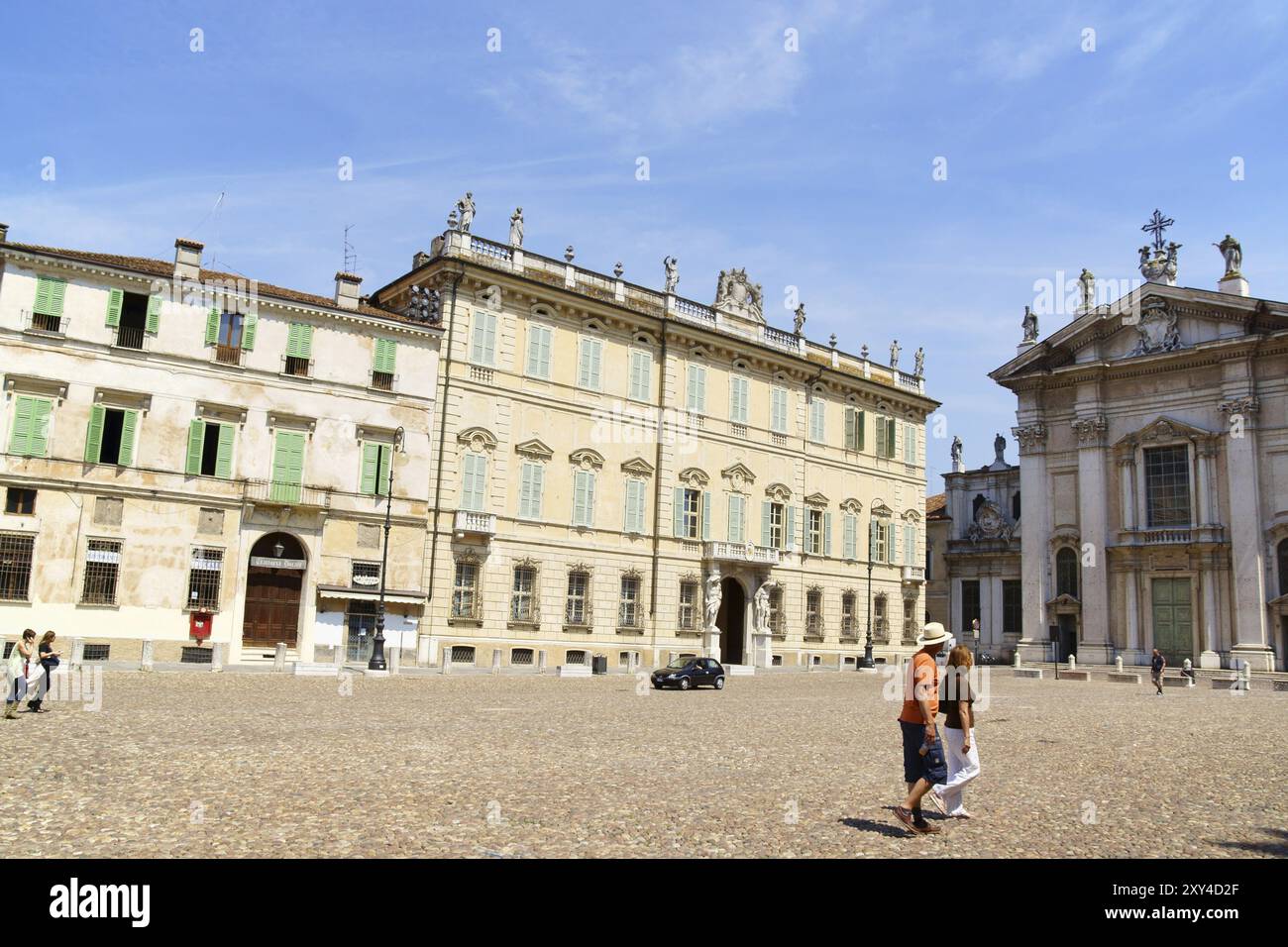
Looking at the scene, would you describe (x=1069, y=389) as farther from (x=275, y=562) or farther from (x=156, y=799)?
(x=156, y=799)

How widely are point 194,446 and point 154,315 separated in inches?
167

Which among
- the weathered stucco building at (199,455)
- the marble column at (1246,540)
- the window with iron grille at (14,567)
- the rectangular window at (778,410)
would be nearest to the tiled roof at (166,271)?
the weathered stucco building at (199,455)

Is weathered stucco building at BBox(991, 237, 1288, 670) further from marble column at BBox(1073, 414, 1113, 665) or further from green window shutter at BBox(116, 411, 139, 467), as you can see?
green window shutter at BBox(116, 411, 139, 467)

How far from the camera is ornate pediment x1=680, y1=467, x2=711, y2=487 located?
42.2 m

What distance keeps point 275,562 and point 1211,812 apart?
2835 cm

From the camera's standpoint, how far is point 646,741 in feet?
48.7

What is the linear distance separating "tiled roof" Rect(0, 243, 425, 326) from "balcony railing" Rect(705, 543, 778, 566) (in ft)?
50.2

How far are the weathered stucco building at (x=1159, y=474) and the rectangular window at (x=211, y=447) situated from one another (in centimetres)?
3949

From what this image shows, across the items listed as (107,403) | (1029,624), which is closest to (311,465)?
(107,403)

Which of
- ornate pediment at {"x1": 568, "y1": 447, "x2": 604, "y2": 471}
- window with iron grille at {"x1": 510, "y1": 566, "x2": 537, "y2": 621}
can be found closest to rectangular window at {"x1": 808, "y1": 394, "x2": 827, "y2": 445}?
ornate pediment at {"x1": 568, "y1": 447, "x2": 604, "y2": 471}

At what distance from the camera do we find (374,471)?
112 feet

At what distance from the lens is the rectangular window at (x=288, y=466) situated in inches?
1270

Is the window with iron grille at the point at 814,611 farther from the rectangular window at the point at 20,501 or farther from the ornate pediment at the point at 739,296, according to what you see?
the rectangular window at the point at 20,501

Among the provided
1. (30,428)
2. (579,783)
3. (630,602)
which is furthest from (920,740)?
(630,602)
